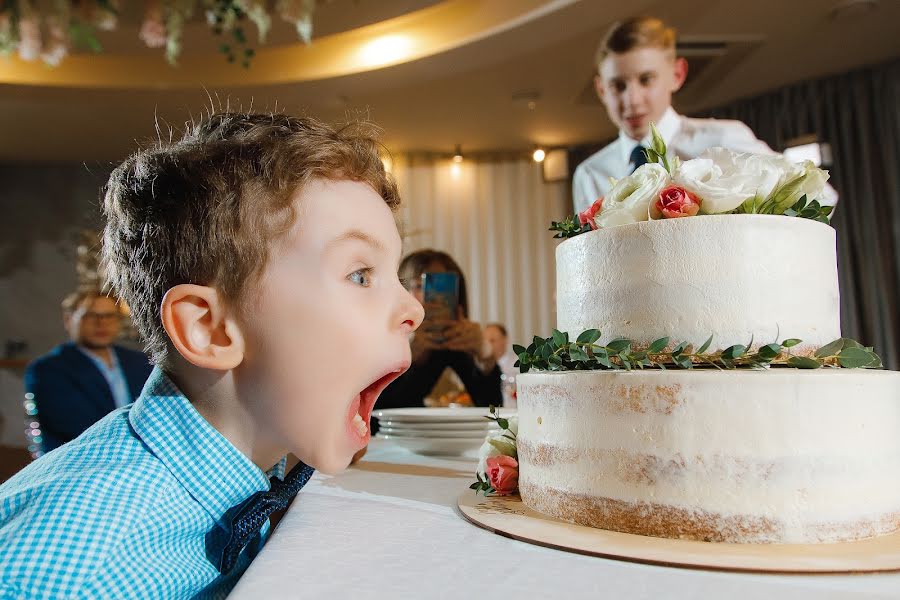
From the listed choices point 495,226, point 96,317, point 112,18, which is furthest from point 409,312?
point 495,226

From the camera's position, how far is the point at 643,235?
2.59ft

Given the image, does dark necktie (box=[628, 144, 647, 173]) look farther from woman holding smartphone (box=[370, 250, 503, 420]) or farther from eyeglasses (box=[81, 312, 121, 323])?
eyeglasses (box=[81, 312, 121, 323])

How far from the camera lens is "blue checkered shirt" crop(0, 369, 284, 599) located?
58 centimetres

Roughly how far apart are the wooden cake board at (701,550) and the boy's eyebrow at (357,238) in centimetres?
33

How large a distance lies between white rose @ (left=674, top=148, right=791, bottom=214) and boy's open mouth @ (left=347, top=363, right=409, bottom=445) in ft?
1.30

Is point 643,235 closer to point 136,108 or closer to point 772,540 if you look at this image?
point 772,540

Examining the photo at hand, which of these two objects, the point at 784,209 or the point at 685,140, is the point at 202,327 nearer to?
the point at 784,209

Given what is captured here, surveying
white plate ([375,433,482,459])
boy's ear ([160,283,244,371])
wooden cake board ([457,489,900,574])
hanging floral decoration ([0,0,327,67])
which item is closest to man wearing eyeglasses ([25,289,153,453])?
hanging floral decoration ([0,0,327,67])

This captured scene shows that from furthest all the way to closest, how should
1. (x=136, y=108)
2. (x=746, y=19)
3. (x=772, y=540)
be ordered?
1. (x=136, y=108)
2. (x=746, y=19)
3. (x=772, y=540)

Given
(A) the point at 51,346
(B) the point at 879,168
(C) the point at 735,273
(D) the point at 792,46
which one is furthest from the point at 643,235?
(A) the point at 51,346

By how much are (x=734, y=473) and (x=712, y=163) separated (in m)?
0.35

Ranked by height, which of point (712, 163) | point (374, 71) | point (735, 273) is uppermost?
point (374, 71)

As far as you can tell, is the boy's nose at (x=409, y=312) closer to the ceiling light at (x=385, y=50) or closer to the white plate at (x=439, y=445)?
the white plate at (x=439, y=445)

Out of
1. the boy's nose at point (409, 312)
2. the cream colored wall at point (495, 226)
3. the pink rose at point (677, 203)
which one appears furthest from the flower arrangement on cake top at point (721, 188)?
the cream colored wall at point (495, 226)
